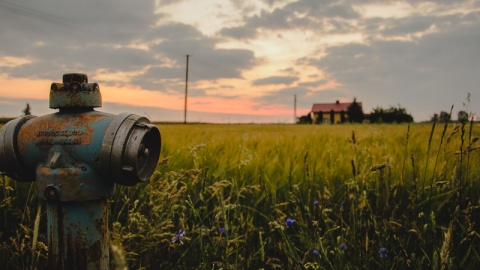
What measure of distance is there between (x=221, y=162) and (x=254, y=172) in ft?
0.90

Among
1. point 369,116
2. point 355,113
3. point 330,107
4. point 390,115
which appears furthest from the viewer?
point 330,107

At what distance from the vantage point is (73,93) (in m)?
1.46

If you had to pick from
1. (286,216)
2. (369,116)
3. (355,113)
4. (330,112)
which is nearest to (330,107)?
(330,112)

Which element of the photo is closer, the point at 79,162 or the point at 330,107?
the point at 79,162

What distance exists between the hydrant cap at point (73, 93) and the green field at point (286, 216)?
0.54 meters

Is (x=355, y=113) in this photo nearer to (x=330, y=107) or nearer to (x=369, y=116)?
(x=369, y=116)

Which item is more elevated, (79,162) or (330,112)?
(330,112)

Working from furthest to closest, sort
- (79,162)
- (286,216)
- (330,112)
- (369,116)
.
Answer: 1. (330,112)
2. (369,116)
3. (286,216)
4. (79,162)

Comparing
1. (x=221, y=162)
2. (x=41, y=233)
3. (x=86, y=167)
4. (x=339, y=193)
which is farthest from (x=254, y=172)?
(x=86, y=167)

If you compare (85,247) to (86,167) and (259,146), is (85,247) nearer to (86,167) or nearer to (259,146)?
(86,167)

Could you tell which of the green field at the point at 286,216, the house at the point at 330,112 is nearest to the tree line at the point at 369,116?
the house at the point at 330,112

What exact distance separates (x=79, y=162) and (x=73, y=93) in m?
0.27

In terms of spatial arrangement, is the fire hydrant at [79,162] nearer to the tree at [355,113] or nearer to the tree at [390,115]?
the tree at [390,115]

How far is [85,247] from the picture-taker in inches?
54.4
